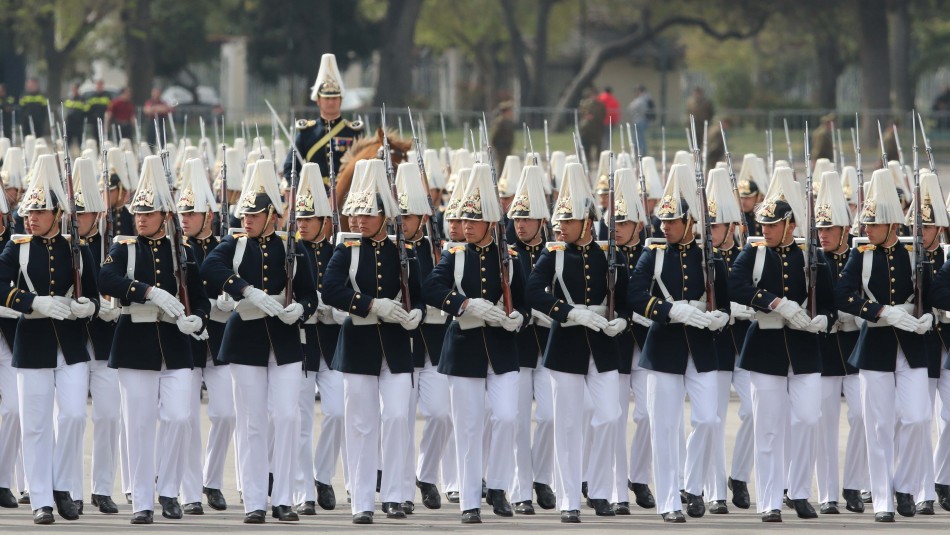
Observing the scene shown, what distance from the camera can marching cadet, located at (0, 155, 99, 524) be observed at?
425 inches

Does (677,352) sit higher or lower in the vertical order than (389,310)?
lower

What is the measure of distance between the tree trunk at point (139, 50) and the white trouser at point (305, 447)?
31604mm

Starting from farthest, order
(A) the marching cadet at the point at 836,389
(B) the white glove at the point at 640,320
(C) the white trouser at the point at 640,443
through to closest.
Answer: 1. (C) the white trouser at the point at 640,443
2. (B) the white glove at the point at 640,320
3. (A) the marching cadet at the point at 836,389

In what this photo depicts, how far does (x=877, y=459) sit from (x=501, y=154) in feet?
49.8

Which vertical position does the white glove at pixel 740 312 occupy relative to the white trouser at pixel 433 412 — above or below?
above

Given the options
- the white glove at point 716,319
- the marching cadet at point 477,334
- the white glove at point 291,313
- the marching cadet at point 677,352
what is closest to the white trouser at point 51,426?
the white glove at point 291,313

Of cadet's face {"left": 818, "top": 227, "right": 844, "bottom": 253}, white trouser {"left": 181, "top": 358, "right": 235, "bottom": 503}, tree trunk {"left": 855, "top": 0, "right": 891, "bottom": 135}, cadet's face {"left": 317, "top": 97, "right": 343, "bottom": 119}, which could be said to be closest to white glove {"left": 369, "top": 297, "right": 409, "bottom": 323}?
white trouser {"left": 181, "top": 358, "right": 235, "bottom": 503}

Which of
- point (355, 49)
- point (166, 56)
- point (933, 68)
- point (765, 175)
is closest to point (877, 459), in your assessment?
point (765, 175)

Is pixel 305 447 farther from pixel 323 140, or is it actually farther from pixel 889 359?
pixel 323 140

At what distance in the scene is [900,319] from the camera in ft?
37.1

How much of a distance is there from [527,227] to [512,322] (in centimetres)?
74

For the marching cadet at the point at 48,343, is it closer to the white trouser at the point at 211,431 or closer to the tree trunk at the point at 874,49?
the white trouser at the point at 211,431

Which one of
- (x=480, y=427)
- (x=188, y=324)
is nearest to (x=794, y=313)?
(x=480, y=427)

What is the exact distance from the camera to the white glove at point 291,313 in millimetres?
10805
